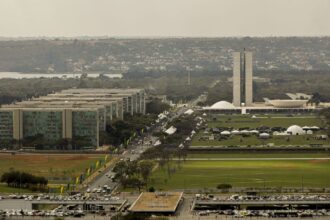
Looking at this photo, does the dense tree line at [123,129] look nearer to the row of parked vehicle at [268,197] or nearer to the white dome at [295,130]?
the white dome at [295,130]

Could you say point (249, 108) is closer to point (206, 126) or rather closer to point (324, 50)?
point (206, 126)

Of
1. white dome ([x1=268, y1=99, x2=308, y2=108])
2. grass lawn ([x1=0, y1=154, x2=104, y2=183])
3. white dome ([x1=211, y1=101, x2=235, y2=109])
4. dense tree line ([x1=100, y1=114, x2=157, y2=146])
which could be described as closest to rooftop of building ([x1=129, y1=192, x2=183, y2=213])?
grass lawn ([x1=0, y1=154, x2=104, y2=183])

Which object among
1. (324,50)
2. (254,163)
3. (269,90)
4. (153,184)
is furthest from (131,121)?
(324,50)

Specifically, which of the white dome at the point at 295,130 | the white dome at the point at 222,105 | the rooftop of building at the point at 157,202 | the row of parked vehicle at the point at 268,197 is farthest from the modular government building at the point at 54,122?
the row of parked vehicle at the point at 268,197

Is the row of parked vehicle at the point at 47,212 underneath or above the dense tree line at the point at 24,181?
underneath

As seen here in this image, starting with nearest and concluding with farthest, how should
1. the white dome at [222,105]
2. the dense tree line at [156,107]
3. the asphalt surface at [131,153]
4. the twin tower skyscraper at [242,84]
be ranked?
the asphalt surface at [131,153]
the dense tree line at [156,107]
the white dome at [222,105]
the twin tower skyscraper at [242,84]

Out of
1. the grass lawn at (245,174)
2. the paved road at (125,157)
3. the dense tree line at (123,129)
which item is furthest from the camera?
the dense tree line at (123,129)

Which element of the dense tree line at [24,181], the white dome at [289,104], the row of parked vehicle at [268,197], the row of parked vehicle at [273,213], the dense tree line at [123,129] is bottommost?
the row of parked vehicle at [273,213]
